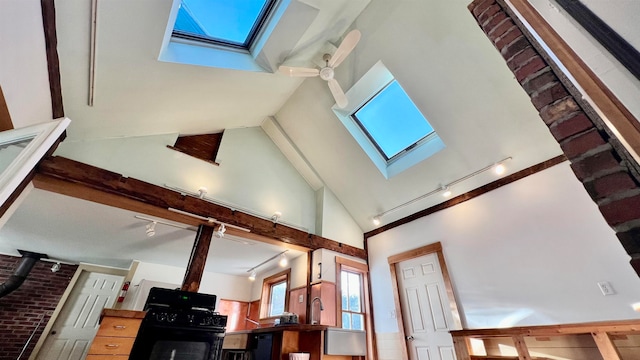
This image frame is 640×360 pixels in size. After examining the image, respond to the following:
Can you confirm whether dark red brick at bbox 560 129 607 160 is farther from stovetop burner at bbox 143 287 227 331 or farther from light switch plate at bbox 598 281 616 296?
stovetop burner at bbox 143 287 227 331

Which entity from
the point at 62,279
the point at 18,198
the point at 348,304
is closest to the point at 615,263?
the point at 348,304

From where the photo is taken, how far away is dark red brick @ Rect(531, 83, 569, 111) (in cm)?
100

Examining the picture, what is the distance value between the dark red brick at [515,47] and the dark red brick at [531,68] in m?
0.12

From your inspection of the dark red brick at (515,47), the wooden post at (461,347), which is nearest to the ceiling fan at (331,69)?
the dark red brick at (515,47)

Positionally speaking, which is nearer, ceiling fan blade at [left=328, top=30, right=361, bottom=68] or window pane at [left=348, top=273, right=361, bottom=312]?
ceiling fan blade at [left=328, top=30, right=361, bottom=68]

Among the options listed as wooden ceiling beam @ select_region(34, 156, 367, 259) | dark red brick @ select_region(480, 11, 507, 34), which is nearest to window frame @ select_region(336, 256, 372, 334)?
wooden ceiling beam @ select_region(34, 156, 367, 259)

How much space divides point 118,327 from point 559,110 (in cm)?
376

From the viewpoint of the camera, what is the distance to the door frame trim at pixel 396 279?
3660 millimetres

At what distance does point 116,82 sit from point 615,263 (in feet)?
18.7

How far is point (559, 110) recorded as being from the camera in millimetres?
978

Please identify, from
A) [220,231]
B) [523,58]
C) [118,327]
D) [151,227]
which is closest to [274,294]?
[220,231]

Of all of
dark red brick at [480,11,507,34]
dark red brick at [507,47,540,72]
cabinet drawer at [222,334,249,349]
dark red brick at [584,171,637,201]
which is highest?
dark red brick at [480,11,507,34]

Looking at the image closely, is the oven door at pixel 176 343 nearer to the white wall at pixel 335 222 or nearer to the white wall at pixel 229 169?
the white wall at pixel 229 169

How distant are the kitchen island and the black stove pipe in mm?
4119
